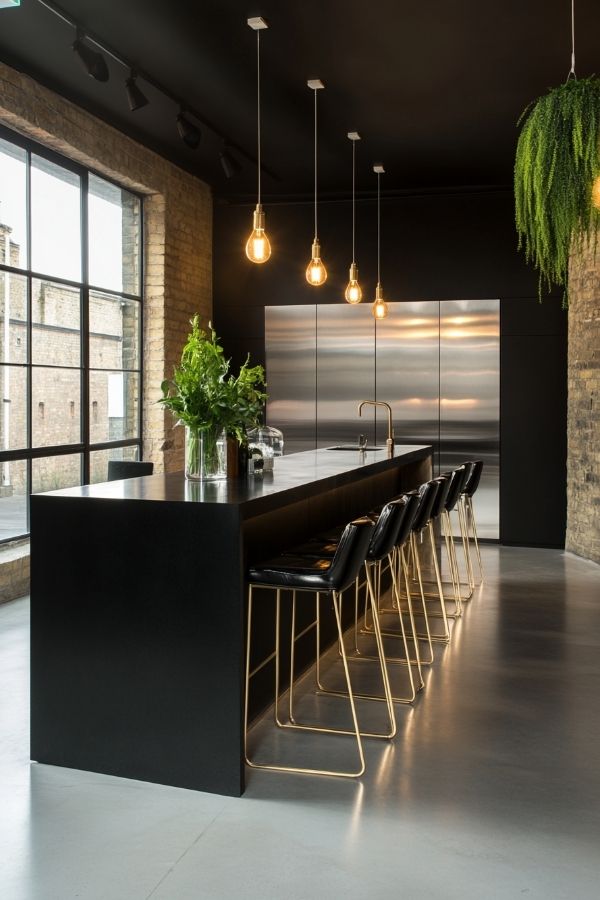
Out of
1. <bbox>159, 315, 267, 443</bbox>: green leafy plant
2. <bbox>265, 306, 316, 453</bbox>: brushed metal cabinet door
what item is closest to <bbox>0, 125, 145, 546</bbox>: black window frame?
<bbox>265, 306, 316, 453</bbox>: brushed metal cabinet door

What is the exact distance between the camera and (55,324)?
6.89m

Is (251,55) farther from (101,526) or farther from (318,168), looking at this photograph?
(101,526)

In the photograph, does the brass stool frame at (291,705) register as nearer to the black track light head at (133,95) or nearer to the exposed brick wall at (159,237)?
the black track light head at (133,95)

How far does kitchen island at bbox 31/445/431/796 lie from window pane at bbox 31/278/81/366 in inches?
128

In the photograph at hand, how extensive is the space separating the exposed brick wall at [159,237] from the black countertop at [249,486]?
322 centimetres

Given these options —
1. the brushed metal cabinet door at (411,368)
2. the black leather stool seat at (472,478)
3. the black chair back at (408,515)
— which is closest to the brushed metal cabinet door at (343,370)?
the brushed metal cabinet door at (411,368)

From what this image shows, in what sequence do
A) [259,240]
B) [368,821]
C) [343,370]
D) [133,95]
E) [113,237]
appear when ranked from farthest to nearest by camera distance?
[343,370] < [113,237] < [133,95] < [259,240] < [368,821]

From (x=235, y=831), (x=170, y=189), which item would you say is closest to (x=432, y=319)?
(x=170, y=189)

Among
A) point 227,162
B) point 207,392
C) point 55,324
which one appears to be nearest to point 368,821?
point 207,392

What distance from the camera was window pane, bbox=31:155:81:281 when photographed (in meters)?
6.61

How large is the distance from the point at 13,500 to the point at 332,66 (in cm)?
362

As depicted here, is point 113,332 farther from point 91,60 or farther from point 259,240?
point 259,240

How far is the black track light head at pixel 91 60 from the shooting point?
5320mm

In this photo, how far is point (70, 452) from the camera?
7094 mm
